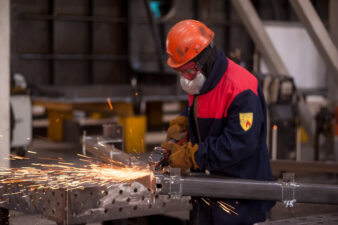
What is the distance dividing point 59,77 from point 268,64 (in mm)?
5449

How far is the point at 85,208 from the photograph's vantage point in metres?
3.38

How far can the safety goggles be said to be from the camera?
121 inches

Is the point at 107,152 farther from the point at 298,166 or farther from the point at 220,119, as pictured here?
the point at 298,166

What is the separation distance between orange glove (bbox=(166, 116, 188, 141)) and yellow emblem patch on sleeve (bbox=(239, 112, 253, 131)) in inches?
21.0

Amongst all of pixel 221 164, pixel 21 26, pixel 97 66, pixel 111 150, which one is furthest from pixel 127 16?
pixel 221 164

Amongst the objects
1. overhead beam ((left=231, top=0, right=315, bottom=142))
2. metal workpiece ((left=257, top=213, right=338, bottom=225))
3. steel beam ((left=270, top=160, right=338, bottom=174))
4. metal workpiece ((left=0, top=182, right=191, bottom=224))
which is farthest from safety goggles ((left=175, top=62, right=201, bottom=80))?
overhead beam ((left=231, top=0, right=315, bottom=142))

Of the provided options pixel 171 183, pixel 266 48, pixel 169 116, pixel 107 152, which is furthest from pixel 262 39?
pixel 171 183

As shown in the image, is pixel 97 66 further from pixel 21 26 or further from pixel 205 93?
pixel 205 93

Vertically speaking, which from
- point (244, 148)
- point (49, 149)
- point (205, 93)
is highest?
point (205, 93)

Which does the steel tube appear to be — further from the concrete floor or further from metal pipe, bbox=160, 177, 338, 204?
the concrete floor

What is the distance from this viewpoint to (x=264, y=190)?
9.64ft

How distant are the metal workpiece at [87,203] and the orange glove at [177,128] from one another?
1.14ft

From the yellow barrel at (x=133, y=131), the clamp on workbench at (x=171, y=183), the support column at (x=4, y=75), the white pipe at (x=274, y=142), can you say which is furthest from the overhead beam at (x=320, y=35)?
the clamp on workbench at (x=171, y=183)

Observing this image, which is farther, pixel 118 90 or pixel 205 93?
pixel 118 90
